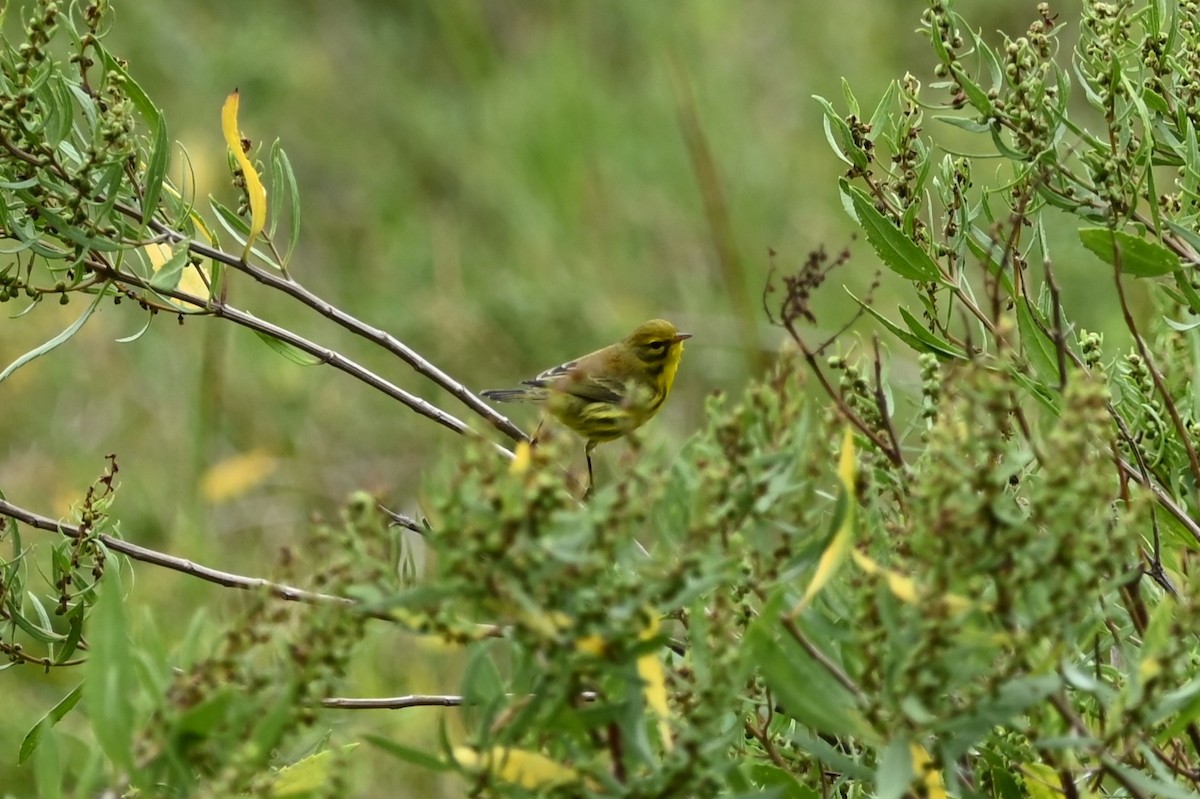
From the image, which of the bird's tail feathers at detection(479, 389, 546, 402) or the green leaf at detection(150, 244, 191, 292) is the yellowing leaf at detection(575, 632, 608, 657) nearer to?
the green leaf at detection(150, 244, 191, 292)

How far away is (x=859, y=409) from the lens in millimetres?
1557

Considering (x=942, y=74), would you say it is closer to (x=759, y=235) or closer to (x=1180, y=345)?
(x=1180, y=345)

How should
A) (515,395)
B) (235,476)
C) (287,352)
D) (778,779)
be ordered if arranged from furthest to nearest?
1. (235,476)
2. (515,395)
3. (287,352)
4. (778,779)

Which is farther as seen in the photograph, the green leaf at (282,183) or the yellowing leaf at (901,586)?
the green leaf at (282,183)

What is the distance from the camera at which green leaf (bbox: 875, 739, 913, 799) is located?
0.94 m

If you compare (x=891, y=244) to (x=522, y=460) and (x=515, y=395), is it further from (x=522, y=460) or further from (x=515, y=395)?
(x=515, y=395)

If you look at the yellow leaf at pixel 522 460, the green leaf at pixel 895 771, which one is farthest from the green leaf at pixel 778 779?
the yellow leaf at pixel 522 460

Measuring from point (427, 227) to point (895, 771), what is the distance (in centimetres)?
626

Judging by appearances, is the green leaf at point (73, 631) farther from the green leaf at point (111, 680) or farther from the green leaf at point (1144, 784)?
the green leaf at point (1144, 784)

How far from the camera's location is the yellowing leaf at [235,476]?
4684 mm

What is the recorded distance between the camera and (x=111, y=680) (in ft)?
3.34

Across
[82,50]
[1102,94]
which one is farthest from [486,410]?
[1102,94]

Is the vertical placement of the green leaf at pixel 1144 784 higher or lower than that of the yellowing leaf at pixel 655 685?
lower

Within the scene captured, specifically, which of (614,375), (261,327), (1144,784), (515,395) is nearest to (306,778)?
(1144,784)
